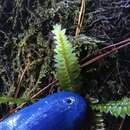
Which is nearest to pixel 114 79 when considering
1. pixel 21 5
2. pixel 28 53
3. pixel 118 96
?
pixel 118 96

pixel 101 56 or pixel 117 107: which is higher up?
pixel 101 56

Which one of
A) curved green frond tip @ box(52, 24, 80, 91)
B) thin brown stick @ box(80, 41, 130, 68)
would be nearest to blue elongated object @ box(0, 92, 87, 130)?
curved green frond tip @ box(52, 24, 80, 91)

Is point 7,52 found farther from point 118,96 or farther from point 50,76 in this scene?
point 118,96

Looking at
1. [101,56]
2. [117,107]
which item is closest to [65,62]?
[101,56]

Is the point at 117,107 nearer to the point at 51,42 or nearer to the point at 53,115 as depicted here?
the point at 53,115

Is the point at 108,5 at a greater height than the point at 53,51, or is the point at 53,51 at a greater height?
the point at 108,5

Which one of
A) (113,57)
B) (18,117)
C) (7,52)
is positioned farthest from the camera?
(7,52)
